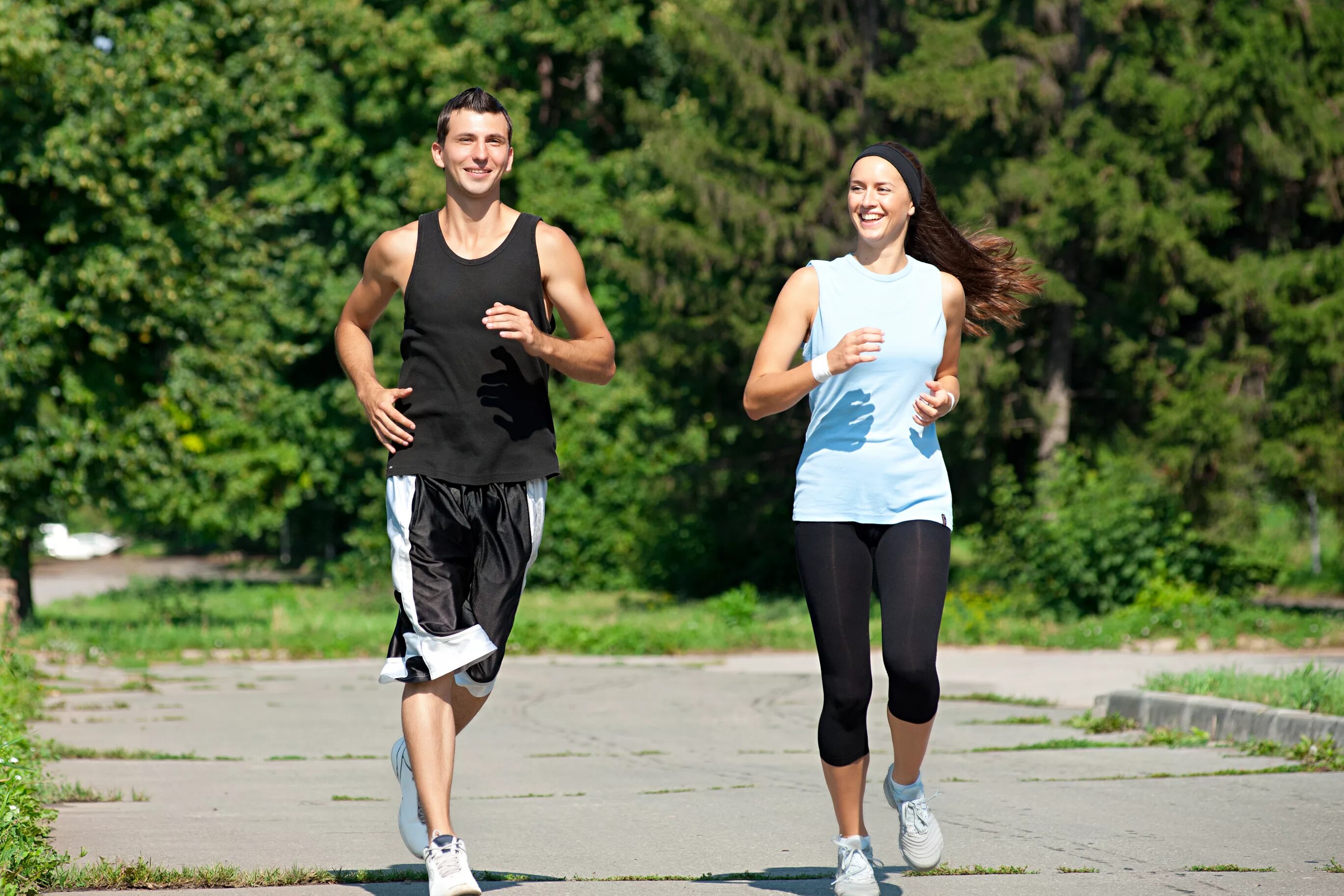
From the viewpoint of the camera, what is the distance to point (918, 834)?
185 inches

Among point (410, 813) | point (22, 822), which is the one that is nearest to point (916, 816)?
point (410, 813)

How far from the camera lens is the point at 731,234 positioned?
2377cm

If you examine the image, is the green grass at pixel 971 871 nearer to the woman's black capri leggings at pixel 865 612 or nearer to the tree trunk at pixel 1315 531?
the woman's black capri leggings at pixel 865 612

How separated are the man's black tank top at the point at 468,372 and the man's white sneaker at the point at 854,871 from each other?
1407 mm

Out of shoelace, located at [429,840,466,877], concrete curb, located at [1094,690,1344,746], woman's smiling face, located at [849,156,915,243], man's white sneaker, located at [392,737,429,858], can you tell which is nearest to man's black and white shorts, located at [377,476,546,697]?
man's white sneaker, located at [392,737,429,858]

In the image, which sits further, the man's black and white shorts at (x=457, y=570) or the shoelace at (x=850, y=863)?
the man's black and white shorts at (x=457, y=570)

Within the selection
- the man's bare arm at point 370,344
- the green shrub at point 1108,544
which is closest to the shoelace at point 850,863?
the man's bare arm at point 370,344

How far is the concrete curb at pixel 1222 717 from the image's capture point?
7.77 metres

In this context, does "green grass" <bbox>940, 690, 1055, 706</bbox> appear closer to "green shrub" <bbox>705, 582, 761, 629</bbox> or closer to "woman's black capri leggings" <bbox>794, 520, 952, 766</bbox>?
"woman's black capri leggings" <bbox>794, 520, 952, 766</bbox>

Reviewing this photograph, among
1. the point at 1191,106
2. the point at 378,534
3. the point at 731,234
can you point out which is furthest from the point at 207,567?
the point at 1191,106

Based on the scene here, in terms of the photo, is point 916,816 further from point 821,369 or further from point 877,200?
point 877,200

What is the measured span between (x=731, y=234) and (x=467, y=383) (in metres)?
19.4

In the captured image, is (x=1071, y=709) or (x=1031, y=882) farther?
(x=1071, y=709)

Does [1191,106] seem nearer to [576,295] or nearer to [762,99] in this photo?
[762,99]
